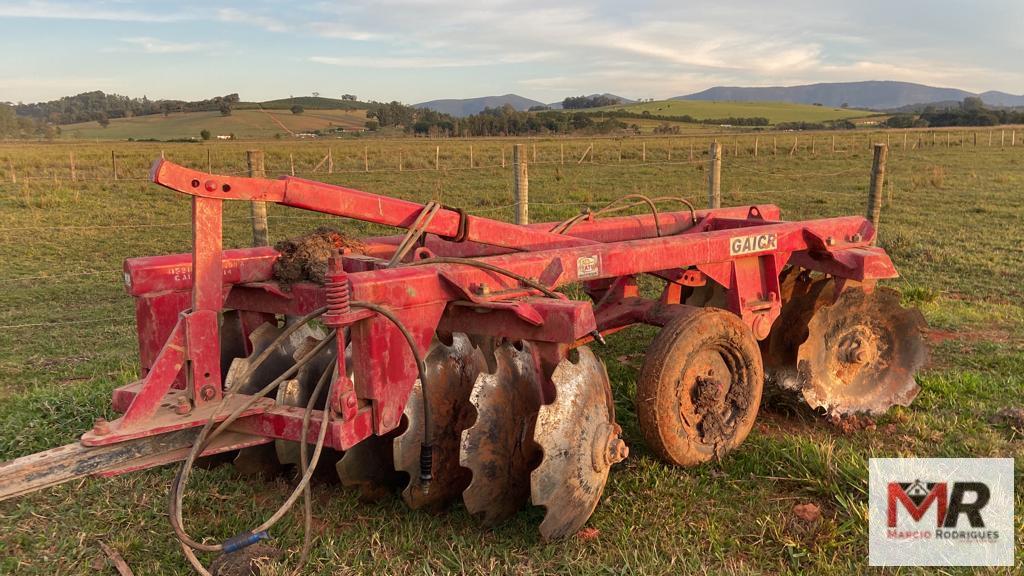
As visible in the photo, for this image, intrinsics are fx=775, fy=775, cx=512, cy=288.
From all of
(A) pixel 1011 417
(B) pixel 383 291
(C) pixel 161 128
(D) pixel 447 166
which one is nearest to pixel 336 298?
(B) pixel 383 291

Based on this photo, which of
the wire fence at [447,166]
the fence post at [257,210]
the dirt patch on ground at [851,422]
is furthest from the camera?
the wire fence at [447,166]

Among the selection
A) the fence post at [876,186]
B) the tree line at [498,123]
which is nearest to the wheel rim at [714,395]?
the fence post at [876,186]

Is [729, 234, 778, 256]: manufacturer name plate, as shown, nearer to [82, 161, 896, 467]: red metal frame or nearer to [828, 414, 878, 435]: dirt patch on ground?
[82, 161, 896, 467]: red metal frame

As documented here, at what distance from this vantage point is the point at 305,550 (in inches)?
113

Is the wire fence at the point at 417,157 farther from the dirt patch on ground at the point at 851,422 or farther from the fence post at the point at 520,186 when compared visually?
the dirt patch on ground at the point at 851,422

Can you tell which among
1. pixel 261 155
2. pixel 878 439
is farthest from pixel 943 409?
pixel 261 155

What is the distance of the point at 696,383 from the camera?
381cm

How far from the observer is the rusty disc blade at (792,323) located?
4.70 meters

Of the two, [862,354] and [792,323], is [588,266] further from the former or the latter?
[862,354]

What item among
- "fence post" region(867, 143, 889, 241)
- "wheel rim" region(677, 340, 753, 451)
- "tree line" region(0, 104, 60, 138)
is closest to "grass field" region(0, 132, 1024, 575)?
"wheel rim" region(677, 340, 753, 451)

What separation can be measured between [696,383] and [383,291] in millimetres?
1748

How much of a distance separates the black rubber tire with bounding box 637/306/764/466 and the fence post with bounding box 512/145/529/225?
4109 mm

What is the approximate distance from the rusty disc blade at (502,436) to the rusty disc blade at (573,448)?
8.5 inches

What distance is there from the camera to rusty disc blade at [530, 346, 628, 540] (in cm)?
295
